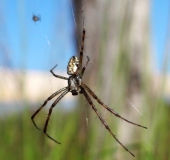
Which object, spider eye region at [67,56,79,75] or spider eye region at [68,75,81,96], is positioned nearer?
spider eye region at [67,56,79,75]

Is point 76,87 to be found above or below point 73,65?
below

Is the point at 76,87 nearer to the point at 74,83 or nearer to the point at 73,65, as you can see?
the point at 74,83

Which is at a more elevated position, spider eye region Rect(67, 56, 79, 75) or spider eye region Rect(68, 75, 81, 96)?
spider eye region Rect(67, 56, 79, 75)

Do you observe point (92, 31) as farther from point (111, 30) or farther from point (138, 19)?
point (138, 19)

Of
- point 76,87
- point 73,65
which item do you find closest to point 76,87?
point 76,87

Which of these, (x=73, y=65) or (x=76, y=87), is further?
(x=76, y=87)
